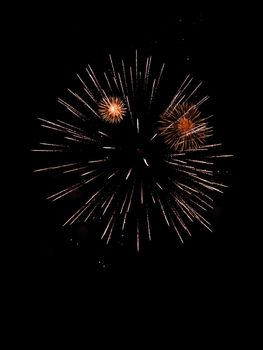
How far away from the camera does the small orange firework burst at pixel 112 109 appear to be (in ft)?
11.0

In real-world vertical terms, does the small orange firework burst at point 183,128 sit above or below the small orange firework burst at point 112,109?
below

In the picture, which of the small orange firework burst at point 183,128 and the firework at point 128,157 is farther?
the firework at point 128,157

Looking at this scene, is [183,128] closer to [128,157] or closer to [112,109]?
[112,109]

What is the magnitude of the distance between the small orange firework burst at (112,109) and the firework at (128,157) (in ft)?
0.44

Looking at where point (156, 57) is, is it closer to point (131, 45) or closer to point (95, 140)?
point (131, 45)

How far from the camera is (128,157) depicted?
3.94 m

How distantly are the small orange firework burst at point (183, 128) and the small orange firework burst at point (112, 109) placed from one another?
0.45m

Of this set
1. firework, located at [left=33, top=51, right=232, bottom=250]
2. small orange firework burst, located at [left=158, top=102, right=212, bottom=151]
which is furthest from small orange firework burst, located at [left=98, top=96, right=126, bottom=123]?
small orange firework burst, located at [left=158, top=102, right=212, bottom=151]

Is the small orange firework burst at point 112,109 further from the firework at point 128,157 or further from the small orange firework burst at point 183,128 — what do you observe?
the small orange firework burst at point 183,128

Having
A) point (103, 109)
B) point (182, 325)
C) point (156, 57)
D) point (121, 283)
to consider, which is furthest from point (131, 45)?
point (182, 325)

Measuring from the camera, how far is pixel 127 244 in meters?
4.19

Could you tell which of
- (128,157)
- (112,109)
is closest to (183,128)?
(112,109)

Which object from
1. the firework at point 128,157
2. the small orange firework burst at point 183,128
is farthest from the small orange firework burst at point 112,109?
the small orange firework burst at point 183,128

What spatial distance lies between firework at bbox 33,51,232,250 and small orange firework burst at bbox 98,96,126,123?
13cm
